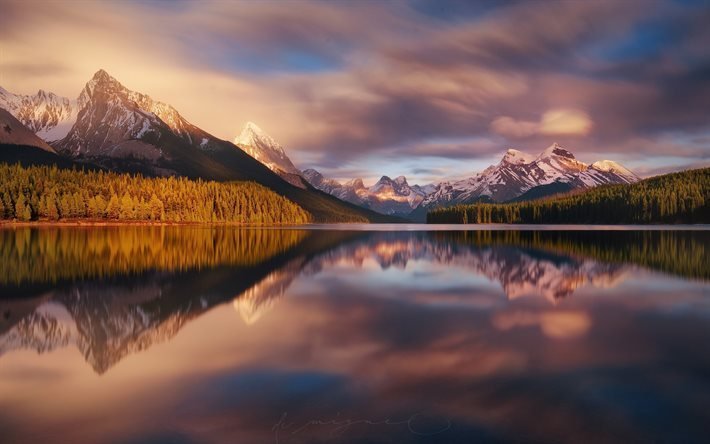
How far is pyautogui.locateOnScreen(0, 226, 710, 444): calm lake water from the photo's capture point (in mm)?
11828

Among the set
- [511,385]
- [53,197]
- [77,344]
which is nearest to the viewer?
[511,385]

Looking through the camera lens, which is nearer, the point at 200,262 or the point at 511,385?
the point at 511,385

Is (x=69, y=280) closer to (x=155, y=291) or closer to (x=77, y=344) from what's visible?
(x=155, y=291)

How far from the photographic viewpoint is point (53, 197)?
178m

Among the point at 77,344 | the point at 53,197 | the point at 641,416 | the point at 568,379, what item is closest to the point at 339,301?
the point at 77,344

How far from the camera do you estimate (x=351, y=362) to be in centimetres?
1720

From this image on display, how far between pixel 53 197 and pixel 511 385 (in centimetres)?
20422

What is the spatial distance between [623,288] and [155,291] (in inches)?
1353

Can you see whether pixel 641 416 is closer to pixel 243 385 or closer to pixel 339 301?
pixel 243 385

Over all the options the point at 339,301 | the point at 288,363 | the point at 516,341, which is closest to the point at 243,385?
the point at 288,363

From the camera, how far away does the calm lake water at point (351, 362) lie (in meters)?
11.8

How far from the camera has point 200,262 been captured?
51781 mm

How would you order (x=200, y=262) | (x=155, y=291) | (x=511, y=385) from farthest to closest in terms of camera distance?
(x=200, y=262)
(x=155, y=291)
(x=511, y=385)

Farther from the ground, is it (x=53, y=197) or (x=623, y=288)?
(x=53, y=197)
